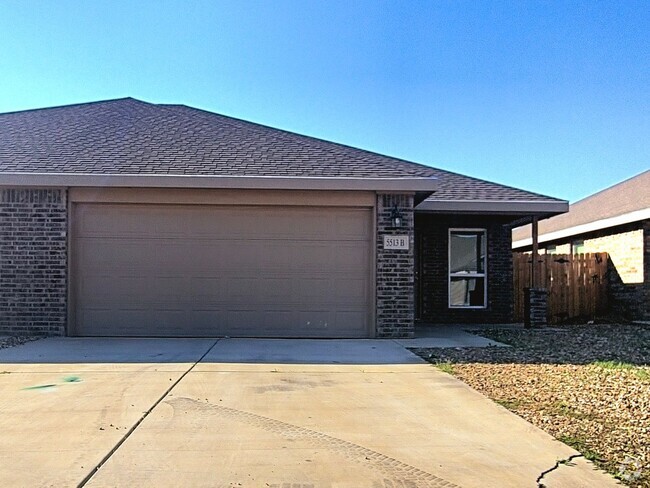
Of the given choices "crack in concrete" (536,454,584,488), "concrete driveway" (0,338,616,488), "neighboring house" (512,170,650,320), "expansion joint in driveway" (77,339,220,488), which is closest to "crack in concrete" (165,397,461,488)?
"concrete driveway" (0,338,616,488)

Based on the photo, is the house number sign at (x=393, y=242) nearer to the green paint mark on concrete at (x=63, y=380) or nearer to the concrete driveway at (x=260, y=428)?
the concrete driveway at (x=260, y=428)

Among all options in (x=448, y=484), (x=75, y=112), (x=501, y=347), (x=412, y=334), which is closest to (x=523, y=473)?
(x=448, y=484)

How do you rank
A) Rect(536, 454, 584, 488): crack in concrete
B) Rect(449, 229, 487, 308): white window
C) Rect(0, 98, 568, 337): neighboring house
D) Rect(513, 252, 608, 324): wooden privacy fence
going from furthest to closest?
1. Rect(513, 252, 608, 324): wooden privacy fence
2. Rect(449, 229, 487, 308): white window
3. Rect(0, 98, 568, 337): neighboring house
4. Rect(536, 454, 584, 488): crack in concrete

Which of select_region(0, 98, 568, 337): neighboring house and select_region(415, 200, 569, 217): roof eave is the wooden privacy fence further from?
select_region(0, 98, 568, 337): neighboring house

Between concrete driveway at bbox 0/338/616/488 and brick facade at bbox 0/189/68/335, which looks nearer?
concrete driveway at bbox 0/338/616/488

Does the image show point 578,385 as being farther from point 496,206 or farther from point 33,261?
point 33,261

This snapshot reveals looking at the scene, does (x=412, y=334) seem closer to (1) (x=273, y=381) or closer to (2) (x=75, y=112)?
(1) (x=273, y=381)

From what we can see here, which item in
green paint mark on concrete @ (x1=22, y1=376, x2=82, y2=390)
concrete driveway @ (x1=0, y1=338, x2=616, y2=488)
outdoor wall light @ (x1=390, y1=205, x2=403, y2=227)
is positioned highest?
outdoor wall light @ (x1=390, y1=205, x2=403, y2=227)

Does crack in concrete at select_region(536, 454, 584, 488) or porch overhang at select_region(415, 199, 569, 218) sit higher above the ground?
porch overhang at select_region(415, 199, 569, 218)

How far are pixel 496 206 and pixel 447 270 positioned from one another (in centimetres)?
246

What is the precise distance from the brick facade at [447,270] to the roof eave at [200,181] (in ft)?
12.9

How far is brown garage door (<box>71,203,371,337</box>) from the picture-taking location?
11336mm

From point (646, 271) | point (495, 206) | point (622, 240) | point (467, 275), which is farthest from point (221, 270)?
point (622, 240)

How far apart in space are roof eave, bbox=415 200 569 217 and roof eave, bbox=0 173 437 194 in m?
1.92
